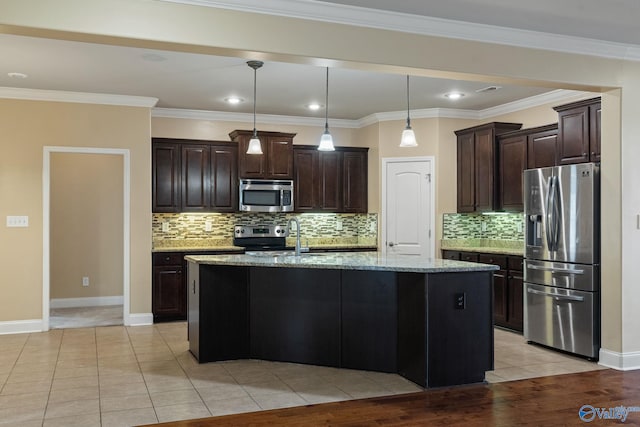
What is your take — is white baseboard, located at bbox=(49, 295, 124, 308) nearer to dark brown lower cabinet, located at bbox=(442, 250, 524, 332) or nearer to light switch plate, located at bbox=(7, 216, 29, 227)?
light switch plate, located at bbox=(7, 216, 29, 227)

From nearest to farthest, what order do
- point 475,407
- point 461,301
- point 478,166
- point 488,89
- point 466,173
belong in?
point 475,407 < point 461,301 < point 488,89 < point 478,166 < point 466,173

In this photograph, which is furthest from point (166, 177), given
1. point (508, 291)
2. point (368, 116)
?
point (508, 291)

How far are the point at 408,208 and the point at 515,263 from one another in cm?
199

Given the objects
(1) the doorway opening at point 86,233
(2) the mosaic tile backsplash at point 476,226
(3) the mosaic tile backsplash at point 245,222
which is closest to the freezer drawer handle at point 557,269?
(2) the mosaic tile backsplash at point 476,226

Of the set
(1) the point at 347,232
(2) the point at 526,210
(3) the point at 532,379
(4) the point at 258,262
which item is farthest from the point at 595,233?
(1) the point at 347,232

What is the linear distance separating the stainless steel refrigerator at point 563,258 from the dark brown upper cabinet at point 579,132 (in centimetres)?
24

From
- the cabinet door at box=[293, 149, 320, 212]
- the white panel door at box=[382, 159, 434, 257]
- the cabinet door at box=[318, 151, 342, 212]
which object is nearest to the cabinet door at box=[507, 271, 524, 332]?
→ the white panel door at box=[382, 159, 434, 257]

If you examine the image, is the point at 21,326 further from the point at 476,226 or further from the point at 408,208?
the point at 476,226

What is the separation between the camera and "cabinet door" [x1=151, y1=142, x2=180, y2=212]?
736 cm

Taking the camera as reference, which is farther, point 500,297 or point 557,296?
point 500,297

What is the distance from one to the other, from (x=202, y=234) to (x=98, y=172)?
1.99 meters

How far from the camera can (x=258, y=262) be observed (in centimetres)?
473

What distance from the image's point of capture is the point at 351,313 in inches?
187

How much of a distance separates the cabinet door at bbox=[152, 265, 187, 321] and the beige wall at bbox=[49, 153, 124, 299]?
1.78 metres
